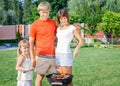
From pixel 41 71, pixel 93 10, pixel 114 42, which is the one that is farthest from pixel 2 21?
pixel 41 71

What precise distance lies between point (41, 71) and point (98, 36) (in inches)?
1031

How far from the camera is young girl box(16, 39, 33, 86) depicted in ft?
16.1

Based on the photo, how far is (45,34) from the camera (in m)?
4.75

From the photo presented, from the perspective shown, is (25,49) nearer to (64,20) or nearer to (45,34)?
(45,34)

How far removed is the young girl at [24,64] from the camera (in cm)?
490

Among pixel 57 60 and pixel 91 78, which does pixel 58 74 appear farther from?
pixel 91 78

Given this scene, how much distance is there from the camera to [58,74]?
466 cm

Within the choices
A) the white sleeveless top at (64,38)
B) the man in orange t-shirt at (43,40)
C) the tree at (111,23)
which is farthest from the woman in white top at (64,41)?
the tree at (111,23)

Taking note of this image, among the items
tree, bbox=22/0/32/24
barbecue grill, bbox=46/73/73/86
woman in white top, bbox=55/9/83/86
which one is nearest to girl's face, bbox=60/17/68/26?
woman in white top, bbox=55/9/83/86

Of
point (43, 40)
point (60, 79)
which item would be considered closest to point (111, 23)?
point (43, 40)

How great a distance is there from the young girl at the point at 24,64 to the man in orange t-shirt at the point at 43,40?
0.49 ft

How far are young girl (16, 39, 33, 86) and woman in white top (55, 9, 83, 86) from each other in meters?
0.49

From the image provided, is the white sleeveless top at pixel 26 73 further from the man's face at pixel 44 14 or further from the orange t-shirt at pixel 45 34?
the man's face at pixel 44 14

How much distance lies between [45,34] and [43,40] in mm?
95
